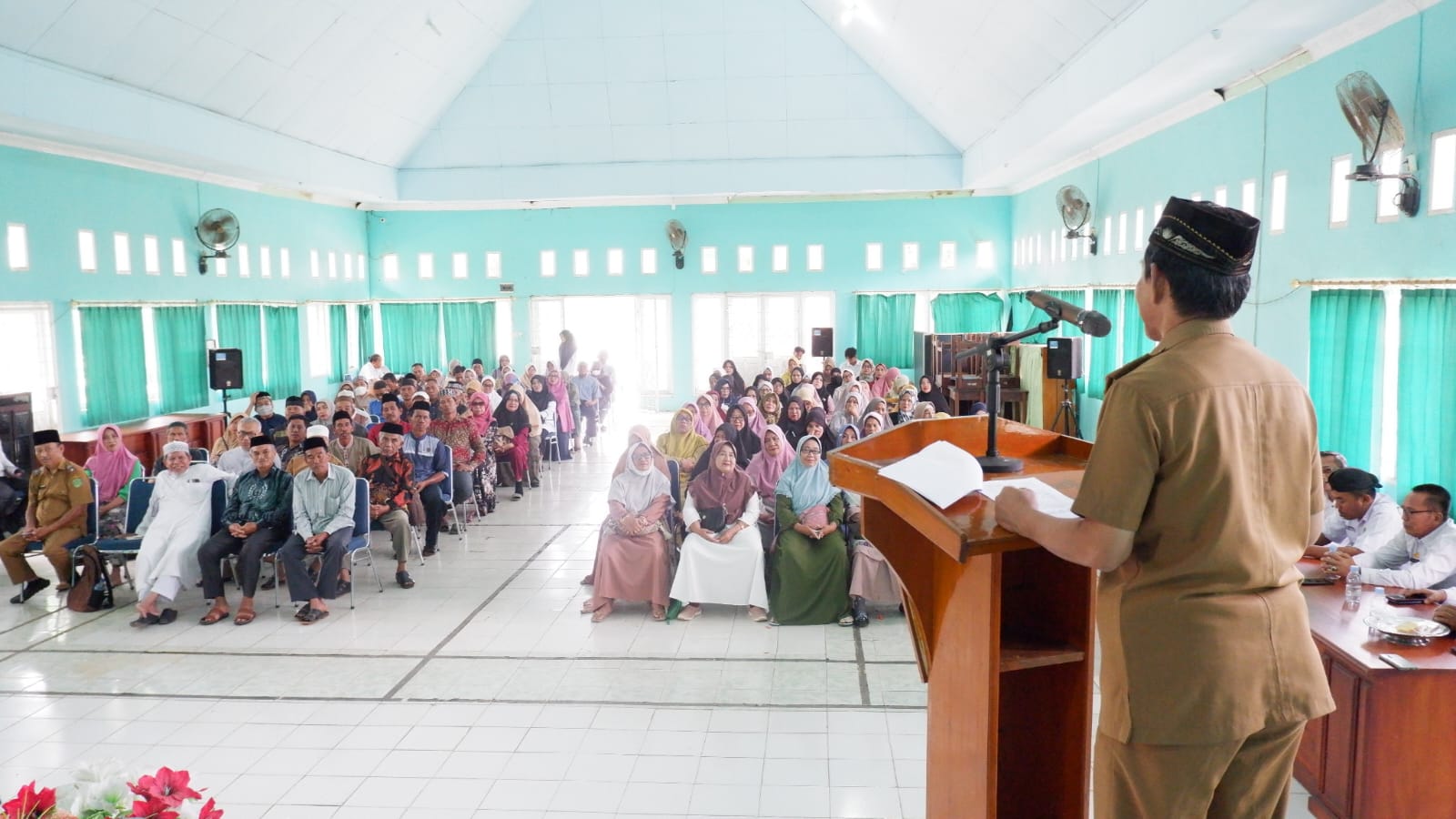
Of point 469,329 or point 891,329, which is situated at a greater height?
point 469,329

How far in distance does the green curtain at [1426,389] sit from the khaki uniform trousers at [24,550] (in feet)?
27.2

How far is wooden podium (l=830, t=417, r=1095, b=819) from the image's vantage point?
1.96 metres

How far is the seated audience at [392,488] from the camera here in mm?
7086

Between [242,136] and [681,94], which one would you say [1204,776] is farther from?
[681,94]

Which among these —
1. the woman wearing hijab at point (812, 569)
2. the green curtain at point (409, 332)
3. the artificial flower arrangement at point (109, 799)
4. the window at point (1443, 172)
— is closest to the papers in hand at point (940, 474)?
the artificial flower arrangement at point (109, 799)

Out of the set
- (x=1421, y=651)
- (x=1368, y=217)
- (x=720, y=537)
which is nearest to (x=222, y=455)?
(x=720, y=537)

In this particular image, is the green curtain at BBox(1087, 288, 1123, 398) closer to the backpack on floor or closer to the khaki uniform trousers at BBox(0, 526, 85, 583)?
the backpack on floor

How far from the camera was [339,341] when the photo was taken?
15.4 metres

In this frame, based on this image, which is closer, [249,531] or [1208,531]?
[1208,531]

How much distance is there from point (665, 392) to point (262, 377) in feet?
21.5

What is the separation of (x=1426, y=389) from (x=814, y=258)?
11.6m

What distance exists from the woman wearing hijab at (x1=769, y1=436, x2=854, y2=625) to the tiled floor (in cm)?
19

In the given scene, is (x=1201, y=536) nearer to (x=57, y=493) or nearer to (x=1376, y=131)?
(x=1376, y=131)

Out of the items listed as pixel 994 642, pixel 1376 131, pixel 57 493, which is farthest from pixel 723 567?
pixel 1376 131
